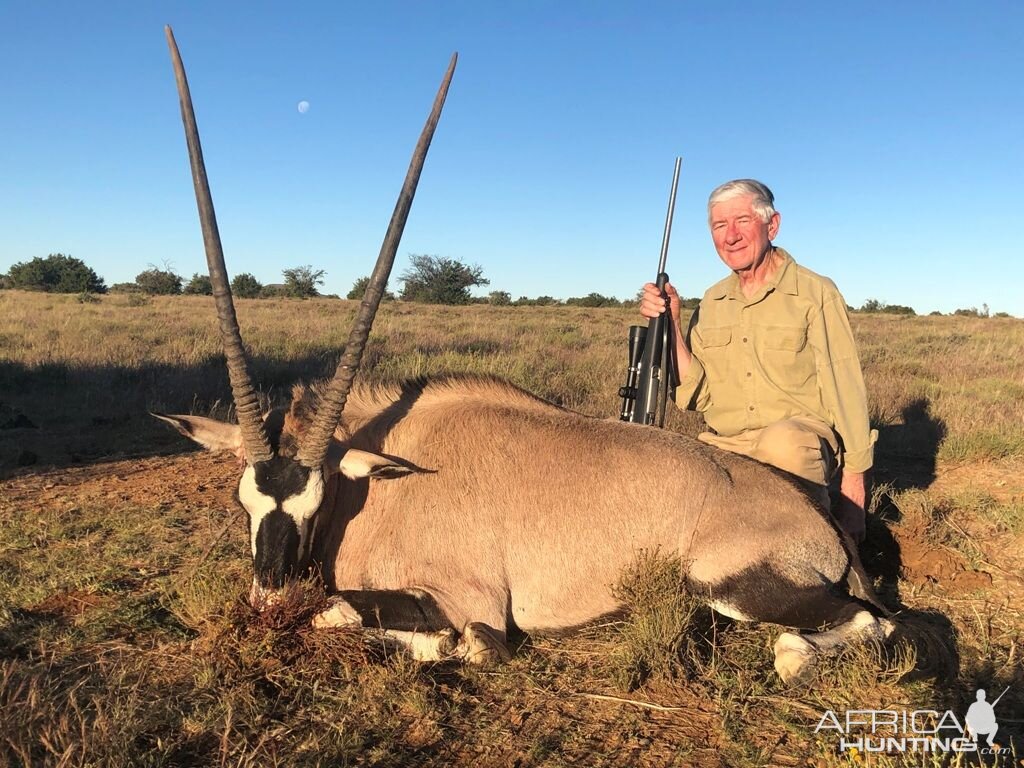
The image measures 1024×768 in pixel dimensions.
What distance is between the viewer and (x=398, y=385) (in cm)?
449

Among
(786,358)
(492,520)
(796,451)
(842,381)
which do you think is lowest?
(492,520)

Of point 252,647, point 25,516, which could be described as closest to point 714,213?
point 252,647

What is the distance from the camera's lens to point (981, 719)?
9.93 ft

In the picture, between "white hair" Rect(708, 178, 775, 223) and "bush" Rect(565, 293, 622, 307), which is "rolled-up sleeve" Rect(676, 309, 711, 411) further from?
"bush" Rect(565, 293, 622, 307)

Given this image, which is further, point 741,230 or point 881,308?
point 881,308

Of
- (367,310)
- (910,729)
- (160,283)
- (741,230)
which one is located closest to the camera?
(910,729)

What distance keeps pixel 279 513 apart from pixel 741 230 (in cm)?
315

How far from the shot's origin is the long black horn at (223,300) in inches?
133

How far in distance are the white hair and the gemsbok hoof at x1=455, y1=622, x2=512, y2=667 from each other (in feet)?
9.63

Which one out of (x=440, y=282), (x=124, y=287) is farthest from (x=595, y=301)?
(x=124, y=287)

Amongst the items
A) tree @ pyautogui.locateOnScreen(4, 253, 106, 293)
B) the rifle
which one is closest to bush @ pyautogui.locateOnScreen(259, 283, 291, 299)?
tree @ pyautogui.locateOnScreen(4, 253, 106, 293)

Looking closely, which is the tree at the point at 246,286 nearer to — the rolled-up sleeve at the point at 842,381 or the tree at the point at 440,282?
the tree at the point at 440,282

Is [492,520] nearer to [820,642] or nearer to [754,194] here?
[820,642]

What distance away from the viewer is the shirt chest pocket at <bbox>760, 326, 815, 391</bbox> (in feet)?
14.9
